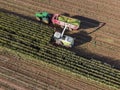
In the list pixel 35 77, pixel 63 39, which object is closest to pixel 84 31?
pixel 63 39

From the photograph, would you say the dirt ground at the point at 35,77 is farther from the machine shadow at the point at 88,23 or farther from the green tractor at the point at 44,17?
the machine shadow at the point at 88,23

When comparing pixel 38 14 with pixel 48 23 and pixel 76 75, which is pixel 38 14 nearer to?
pixel 48 23

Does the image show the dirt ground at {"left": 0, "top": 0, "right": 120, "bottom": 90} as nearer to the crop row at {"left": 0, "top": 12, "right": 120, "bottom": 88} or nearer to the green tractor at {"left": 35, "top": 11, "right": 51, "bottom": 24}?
the crop row at {"left": 0, "top": 12, "right": 120, "bottom": 88}

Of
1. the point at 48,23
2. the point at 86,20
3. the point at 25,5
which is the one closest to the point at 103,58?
the point at 86,20

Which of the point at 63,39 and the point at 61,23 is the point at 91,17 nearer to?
the point at 61,23

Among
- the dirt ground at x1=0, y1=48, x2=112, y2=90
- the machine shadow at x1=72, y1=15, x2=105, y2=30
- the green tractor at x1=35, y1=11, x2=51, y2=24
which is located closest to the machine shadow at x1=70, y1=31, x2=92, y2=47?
the machine shadow at x1=72, y1=15, x2=105, y2=30

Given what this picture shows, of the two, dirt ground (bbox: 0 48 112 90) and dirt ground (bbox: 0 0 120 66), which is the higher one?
dirt ground (bbox: 0 0 120 66)

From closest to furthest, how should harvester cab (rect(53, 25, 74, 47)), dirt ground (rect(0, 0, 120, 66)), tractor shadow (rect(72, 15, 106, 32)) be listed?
harvester cab (rect(53, 25, 74, 47)), dirt ground (rect(0, 0, 120, 66)), tractor shadow (rect(72, 15, 106, 32))
